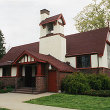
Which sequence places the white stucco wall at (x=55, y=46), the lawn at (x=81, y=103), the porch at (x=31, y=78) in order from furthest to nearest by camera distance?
the white stucco wall at (x=55, y=46) → the porch at (x=31, y=78) → the lawn at (x=81, y=103)

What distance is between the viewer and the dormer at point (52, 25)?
20.6 meters

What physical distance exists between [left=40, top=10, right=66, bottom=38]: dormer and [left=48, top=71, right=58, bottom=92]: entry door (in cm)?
649

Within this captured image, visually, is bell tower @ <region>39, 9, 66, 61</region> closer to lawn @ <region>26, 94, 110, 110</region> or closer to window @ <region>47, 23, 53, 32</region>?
window @ <region>47, 23, 53, 32</region>

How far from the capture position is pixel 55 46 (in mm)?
20375

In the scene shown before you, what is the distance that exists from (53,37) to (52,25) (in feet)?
6.49

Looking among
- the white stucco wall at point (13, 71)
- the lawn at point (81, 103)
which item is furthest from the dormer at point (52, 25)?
the lawn at point (81, 103)

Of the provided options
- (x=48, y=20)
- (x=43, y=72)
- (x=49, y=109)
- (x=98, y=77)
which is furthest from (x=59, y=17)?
(x=49, y=109)

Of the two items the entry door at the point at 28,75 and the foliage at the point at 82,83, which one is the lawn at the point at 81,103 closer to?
the foliage at the point at 82,83

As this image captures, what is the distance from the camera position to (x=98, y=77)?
1581 centimetres

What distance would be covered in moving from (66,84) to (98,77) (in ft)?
11.2

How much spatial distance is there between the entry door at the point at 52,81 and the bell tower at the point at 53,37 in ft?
12.2

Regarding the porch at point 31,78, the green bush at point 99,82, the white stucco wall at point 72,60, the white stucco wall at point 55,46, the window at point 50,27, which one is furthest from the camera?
the window at point 50,27

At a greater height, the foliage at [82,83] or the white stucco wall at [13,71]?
the white stucco wall at [13,71]

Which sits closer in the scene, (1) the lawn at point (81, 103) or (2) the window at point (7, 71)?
(1) the lawn at point (81, 103)
